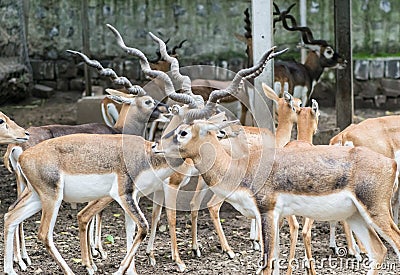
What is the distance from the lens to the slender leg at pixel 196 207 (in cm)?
706

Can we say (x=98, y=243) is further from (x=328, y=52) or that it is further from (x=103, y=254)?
(x=328, y=52)

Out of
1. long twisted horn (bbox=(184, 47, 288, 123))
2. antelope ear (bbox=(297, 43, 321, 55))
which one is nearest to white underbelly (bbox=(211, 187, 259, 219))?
long twisted horn (bbox=(184, 47, 288, 123))

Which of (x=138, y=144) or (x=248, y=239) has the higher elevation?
(x=138, y=144)

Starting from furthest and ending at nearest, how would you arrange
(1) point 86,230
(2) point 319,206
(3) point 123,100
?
(3) point 123,100, (1) point 86,230, (2) point 319,206

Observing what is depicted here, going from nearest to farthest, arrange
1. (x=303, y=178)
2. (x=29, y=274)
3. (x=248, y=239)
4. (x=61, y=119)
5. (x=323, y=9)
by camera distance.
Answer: (x=303, y=178)
(x=29, y=274)
(x=248, y=239)
(x=61, y=119)
(x=323, y=9)

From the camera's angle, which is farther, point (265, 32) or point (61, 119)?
point (61, 119)

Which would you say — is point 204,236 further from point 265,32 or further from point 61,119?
point 61,119

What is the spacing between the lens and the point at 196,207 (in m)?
7.21

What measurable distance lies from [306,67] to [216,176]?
6443mm

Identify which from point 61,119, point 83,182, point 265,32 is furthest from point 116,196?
point 61,119

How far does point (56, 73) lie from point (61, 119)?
2584 millimetres

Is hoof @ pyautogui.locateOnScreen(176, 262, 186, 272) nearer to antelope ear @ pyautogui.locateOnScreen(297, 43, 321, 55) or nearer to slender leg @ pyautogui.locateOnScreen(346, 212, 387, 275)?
slender leg @ pyautogui.locateOnScreen(346, 212, 387, 275)

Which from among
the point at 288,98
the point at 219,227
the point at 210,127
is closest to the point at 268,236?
the point at 210,127

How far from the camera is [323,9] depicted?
46.9 ft
